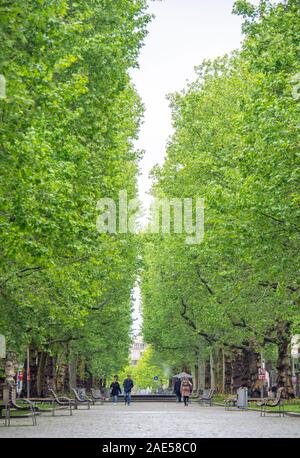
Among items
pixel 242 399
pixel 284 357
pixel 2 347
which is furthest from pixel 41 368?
pixel 2 347

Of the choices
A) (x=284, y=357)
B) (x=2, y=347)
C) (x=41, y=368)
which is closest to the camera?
(x=2, y=347)

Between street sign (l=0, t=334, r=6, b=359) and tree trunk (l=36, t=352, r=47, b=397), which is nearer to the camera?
street sign (l=0, t=334, r=6, b=359)

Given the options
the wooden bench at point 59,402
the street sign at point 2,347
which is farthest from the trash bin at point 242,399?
the street sign at point 2,347

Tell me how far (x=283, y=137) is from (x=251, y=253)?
4.24 metres

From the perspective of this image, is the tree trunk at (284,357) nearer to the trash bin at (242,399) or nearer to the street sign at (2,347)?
the trash bin at (242,399)

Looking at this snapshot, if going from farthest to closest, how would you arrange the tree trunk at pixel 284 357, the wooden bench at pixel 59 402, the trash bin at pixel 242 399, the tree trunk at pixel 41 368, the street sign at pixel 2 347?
the tree trunk at pixel 41 368 < the tree trunk at pixel 284 357 < the trash bin at pixel 242 399 < the wooden bench at pixel 59 402 < the street sign at pixel 2 347

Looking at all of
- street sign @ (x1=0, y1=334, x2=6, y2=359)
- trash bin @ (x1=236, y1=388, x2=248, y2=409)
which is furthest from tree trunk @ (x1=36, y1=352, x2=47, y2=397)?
trash bin @ (x1=236, y1=388, x2=248, y2=409)

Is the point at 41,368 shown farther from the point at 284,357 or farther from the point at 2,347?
the point at 2,347

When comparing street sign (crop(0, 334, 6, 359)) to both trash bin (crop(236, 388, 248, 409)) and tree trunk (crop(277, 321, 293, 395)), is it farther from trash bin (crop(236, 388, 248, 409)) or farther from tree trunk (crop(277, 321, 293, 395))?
tree trunk (crop(277, 321, 293, 395))

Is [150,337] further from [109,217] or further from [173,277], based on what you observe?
[109,217]

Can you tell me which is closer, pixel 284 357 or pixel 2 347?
A: pixel 2 347

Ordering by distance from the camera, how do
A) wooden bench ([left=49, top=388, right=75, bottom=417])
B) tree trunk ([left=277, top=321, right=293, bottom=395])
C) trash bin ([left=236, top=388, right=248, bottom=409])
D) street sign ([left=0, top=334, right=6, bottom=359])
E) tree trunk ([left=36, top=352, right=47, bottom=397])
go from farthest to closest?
tree trunk ([left=36, top=352, right=47, bottom=397]) → tree trunk ([left=277, top=321, right=293, bottom=395]) → trash bin ([left=236, top=388, right=248, bottom=409]) → wooden bench ([left=49, top=388, right=75, bottom=417]) → street sign ([left=0, top=334, right=6, bottom=359])

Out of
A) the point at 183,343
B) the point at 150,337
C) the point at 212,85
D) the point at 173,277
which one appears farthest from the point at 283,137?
the point at 150,337

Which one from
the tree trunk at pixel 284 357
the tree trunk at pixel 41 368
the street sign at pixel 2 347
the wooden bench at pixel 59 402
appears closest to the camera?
the street sign at pixel 2 347
